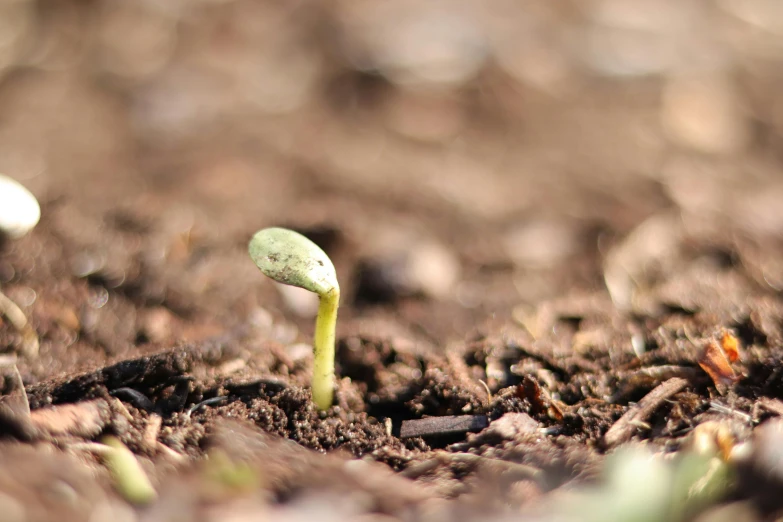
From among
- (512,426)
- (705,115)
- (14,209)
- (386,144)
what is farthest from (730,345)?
(705,115)

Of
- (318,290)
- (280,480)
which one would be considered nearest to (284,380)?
(318,290)

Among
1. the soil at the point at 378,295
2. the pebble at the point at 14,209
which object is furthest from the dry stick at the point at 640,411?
the pebble at the point at 14,209

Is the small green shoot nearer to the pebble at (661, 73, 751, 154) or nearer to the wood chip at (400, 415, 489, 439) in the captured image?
the wood chip at (400, 415, 489, 439)

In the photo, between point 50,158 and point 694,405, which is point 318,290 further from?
point 50,158

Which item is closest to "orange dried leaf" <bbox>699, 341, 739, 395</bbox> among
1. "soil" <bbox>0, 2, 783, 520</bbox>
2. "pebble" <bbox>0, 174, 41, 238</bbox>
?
"soil" <bbox>0, 2, 783, 520</bbox>

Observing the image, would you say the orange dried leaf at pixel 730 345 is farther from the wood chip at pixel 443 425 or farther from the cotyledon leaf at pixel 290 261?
the cotyledon leaf at pixel 290 261

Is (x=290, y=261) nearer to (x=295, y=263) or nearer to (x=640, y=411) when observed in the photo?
(x=295, y=263)

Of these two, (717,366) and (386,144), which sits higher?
(386,144)
